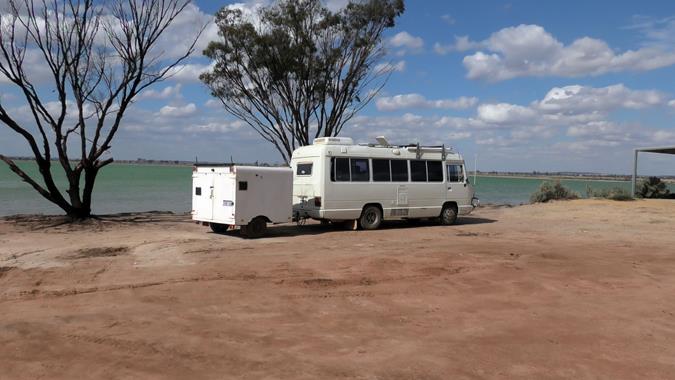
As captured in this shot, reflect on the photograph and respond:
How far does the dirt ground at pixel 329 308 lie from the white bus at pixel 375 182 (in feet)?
6.49

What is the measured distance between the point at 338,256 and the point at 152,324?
17.7 ft

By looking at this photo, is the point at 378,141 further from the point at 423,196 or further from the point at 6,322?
the point at 6,322

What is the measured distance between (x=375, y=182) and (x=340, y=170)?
51.8 inches

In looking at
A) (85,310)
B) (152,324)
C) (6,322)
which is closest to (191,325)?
A: (152,324)

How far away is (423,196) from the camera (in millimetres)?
17812

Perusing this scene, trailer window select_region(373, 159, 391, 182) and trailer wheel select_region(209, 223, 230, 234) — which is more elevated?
trailer window select_region(373, 159, 391, 182)

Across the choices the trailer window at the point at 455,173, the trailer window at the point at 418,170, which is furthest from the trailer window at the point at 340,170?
the trailer window at the point at 455,173

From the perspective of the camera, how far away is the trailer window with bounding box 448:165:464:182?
18597mm

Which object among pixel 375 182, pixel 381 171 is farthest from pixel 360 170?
pixel 381 171

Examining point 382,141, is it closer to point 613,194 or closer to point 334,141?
point 334,141

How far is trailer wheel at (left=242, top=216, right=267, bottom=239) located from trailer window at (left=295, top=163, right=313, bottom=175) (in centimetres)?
225

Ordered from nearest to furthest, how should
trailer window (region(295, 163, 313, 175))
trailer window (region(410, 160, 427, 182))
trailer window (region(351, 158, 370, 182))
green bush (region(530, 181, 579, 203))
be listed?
trailer window (region(295, 163, 313, 175)), trailer window (region(351, 158, 370, 182)), trailer window (region(410, 160, 427, 182)), green bush (region(530, 181, 579, 203))

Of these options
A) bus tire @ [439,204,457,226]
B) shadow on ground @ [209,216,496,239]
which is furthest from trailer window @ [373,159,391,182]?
bus tire @ [439,204,457,226]

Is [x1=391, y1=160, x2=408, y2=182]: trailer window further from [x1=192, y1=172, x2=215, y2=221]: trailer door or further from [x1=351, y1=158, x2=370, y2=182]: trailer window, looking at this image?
[x1=192, y1=172, x2=215, y2=221]: trailer door
